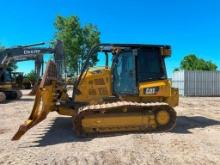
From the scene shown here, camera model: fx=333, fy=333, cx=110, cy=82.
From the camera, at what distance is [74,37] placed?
5481 centimetres

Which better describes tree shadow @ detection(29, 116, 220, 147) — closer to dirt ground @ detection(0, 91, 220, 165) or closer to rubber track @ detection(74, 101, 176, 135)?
dirt ground @ detection(0, 91, 220, 165)

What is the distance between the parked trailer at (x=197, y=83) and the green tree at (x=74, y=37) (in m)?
23.8

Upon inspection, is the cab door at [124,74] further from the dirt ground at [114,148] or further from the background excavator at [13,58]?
the background excavator at [13,58]

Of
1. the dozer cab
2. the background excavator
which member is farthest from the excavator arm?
the dozer cab

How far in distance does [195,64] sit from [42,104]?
77248 millimetres

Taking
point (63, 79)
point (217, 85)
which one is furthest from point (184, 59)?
point (63, 79)

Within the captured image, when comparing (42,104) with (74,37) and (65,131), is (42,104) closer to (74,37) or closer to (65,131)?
(65,131)

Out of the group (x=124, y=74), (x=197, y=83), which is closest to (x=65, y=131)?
(x=124, y=74)

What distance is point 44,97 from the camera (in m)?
8.66

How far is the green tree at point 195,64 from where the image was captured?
80.5m

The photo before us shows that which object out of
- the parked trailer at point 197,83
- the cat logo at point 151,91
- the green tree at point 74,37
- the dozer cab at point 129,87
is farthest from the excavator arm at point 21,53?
the green tree at point 74,37

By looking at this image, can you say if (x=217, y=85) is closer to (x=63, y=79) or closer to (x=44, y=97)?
(x=63, y=79)

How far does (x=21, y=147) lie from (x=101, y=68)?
140 inches

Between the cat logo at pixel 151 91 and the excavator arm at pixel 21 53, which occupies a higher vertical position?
the excavator arm at pixel 21 53
